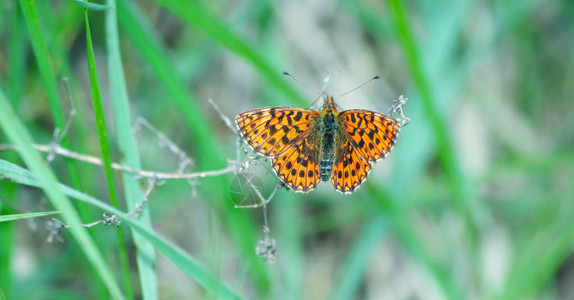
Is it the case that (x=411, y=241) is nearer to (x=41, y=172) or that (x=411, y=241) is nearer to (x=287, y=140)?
(x=287, y=140)

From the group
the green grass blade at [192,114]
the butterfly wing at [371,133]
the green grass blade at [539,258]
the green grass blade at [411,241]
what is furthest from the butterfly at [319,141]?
the green grass blade at [539,258]

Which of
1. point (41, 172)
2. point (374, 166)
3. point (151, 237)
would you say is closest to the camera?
point (41, 172)

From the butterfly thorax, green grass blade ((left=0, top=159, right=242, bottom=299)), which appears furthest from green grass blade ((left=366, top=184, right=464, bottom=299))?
green grass blade ((left=0, top=159, right=242, bottom=299))

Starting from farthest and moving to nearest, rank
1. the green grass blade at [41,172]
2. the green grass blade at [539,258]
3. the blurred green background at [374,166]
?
the green grass blade at [539,258] < the blurred green background at [374,166] < the green grass blade at [41,172]

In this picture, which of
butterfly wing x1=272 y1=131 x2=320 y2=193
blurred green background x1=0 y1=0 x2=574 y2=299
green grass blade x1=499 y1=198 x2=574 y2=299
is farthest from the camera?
green grass blade x1=499 y1=198 x2=574 y2=299

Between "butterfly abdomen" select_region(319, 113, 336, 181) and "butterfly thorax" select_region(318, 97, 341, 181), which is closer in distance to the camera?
"butterfly abdomen" select_region(319, 113, 336, 181)

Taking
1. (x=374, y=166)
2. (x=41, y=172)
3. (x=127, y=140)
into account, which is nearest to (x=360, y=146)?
(x=127, y=140)

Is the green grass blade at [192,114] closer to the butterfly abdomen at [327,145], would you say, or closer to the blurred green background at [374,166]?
the blurred green background at [374,166]

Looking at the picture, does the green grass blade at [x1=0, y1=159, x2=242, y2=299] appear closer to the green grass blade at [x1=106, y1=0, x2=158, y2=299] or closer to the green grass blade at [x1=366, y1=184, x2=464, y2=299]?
the green grass blade at [x1=106, y1=0, x2=158, y2=299]
